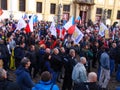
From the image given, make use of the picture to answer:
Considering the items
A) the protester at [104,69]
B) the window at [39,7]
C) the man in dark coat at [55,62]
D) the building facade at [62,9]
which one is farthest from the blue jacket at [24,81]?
the window at [39,7]

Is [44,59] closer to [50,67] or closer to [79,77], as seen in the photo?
[50,67]

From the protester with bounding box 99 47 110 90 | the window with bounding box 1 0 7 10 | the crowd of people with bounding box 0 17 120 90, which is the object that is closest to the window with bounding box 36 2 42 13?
the window with bounding box 1 0 7 10

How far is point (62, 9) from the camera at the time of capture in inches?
1468

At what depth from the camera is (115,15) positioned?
42.0 metres

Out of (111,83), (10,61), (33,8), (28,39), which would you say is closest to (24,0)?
(33,8)

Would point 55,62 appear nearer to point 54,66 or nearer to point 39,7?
point 54,66

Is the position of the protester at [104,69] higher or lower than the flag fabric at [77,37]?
lower

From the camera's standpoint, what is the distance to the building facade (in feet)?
107

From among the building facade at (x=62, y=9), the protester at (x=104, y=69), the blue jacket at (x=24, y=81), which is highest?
the building facade at (x=62, y=9)

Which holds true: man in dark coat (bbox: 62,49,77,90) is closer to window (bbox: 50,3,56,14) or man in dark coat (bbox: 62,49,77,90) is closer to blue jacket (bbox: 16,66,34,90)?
blue jacket (bbox: 16,66,34,90)

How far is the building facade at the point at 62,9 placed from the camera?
107ft

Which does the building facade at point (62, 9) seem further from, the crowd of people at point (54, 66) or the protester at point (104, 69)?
the protester at point (104, 69)

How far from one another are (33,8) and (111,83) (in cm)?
2518

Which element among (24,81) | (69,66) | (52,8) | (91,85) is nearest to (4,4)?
(52,8)
